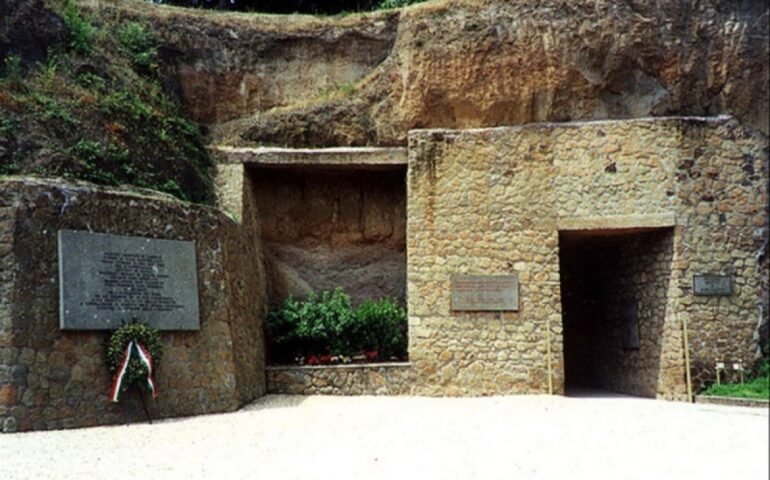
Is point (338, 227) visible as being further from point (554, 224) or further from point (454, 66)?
point (554, 224)

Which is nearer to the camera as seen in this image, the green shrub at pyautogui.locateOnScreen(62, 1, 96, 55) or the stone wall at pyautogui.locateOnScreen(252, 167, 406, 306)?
the green shrub at pyautogui.locateOnScreen(62, 1, 96, 55)

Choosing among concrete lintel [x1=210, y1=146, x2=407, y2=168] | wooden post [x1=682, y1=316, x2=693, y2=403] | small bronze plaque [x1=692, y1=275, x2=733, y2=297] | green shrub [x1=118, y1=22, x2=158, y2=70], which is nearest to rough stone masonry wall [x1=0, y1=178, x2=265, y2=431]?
concrete lintel [x1=210, y1=146, x2=407, y2=168]

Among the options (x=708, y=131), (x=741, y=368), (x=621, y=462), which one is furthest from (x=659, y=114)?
(x=621, y=462)

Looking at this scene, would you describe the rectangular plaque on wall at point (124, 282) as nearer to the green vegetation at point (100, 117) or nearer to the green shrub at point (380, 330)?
the green vegetation at point (100, 117)

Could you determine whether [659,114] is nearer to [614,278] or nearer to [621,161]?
[621,161]

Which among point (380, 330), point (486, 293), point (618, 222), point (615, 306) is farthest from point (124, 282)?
point (615, 306)

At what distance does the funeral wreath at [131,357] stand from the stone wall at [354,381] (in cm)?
321

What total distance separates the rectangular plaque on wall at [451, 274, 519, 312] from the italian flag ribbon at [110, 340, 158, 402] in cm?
525

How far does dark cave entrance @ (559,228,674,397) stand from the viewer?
12.9 metres

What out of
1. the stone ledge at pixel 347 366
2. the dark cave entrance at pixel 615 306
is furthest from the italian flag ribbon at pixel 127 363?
the dark cave entrance at pixel 615 306

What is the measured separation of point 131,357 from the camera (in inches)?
381

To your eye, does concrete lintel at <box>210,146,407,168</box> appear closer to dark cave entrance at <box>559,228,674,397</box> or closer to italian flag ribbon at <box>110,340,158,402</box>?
dark cave entrance at <box>559,228,674,397</box>

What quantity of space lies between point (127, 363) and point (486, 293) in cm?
604

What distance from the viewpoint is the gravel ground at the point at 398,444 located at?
655 centimetres
